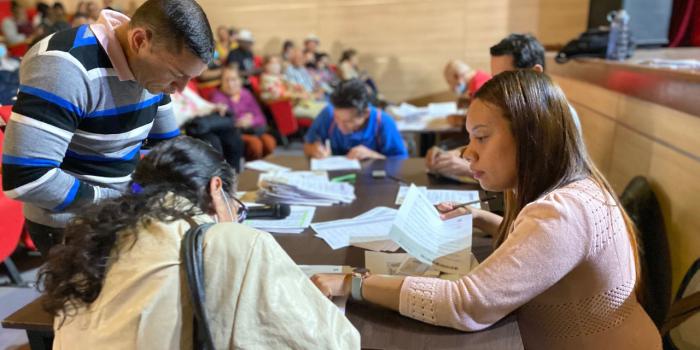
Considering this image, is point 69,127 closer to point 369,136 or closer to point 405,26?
point 369,136

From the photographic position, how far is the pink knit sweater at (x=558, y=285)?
0.91 m

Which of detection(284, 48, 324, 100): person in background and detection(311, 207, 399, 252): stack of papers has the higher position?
detection(311, 207, 399, 252): stack of papers

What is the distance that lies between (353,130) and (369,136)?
9 cm

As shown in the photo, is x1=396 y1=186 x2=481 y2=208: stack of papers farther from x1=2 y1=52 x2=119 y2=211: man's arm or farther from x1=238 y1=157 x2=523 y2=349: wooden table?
x1=2 y1=52 x2=119 y2=211: man's arm

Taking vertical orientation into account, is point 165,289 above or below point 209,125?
above

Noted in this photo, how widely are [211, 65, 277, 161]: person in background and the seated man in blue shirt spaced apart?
179 cm

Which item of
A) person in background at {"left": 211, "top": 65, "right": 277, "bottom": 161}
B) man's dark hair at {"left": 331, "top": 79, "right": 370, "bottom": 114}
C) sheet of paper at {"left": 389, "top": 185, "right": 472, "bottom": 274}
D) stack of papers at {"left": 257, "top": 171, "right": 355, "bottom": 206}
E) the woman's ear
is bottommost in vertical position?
person in background at {"left": 211, "top": 65, "right": 277, "bottom": 161}

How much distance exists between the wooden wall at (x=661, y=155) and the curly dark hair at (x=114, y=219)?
1.58m

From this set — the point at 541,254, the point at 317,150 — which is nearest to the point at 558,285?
the point at 541,254

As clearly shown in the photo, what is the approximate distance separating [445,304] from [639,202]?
1.38 m

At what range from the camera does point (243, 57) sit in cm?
641

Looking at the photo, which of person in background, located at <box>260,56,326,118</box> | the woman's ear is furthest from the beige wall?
the woman's ear

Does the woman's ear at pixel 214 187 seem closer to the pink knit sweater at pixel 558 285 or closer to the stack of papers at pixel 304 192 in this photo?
the pink knit sweater at pixel 558 285

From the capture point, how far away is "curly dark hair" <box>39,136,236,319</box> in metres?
0.80
